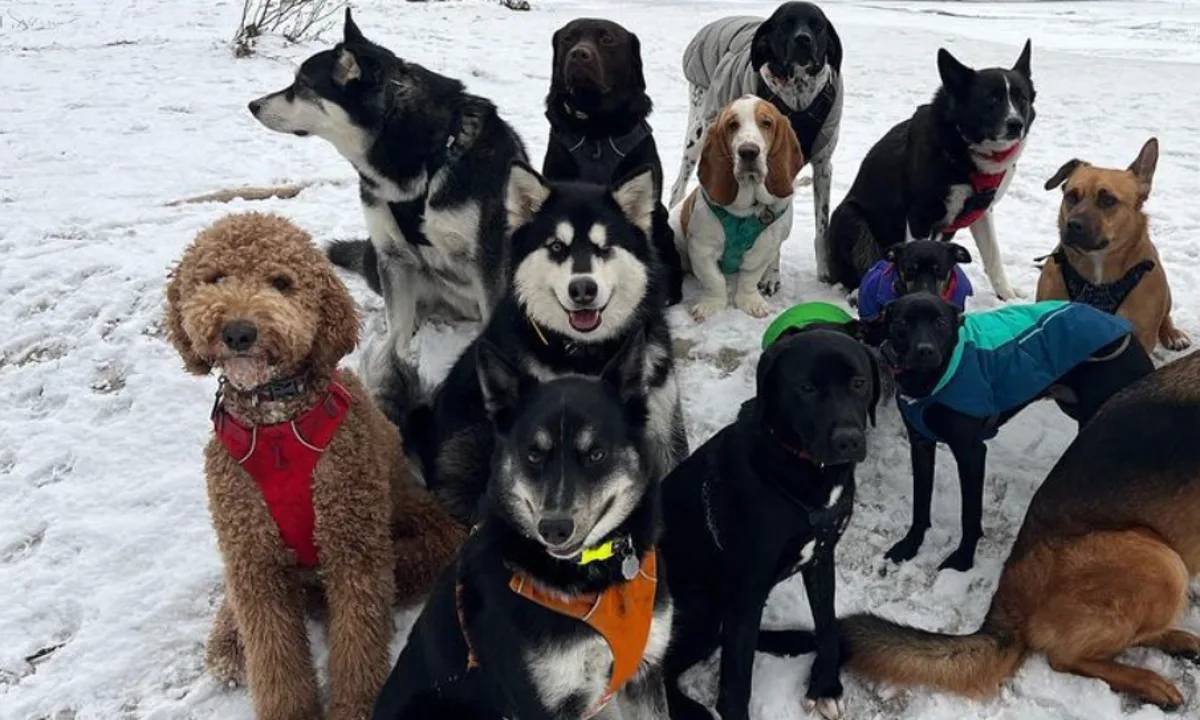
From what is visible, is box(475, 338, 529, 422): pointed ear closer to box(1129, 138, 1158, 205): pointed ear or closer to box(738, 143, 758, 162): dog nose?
box(738, 143, 758, 162): dog nose

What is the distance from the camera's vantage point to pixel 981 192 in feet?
17.4

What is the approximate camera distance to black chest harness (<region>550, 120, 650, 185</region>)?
215 inches

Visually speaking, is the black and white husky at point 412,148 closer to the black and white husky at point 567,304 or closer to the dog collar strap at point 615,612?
the black and white husky at point 567,304

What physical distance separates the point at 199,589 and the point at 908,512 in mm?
3552

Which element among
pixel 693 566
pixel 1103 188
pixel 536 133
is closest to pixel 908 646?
pixel 693 566

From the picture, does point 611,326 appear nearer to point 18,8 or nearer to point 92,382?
point 92,382

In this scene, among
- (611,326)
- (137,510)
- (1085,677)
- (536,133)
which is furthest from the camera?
(536,133)

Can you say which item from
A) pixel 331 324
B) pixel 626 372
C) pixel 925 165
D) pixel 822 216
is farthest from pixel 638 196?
pixel 822 216

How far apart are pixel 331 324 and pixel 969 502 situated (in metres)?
2.98

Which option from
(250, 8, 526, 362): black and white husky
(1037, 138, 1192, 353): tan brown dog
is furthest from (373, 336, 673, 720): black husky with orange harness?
(1037, 138, 1192, 353): tan brown dog

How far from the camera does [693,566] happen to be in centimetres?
349

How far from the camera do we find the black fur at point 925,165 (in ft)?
16.6

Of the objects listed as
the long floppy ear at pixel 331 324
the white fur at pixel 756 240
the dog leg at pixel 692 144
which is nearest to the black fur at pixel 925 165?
the white fur at pixel 756 240

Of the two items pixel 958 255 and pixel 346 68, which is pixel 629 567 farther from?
pixel 346 68
